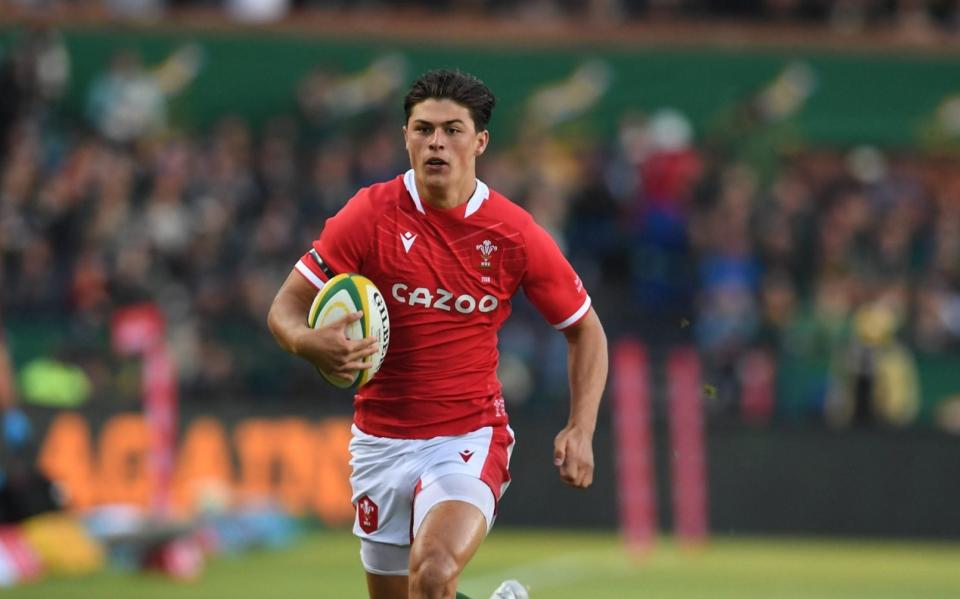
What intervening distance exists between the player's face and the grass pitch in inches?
231

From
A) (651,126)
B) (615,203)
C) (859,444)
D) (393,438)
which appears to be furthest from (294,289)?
(651,126)

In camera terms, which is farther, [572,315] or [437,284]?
[572,315]

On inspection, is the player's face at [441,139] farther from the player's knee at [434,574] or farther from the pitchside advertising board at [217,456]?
the pitchside advertising board at [217,456]

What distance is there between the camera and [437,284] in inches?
305

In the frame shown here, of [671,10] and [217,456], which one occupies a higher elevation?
[671,10]

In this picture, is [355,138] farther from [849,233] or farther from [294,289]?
[294,289]

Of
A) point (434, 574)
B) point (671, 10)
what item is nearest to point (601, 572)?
point (434, 574)

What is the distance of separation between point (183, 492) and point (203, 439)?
836mm

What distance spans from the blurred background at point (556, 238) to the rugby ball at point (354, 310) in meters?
8.09

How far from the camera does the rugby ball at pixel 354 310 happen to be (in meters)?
7.25

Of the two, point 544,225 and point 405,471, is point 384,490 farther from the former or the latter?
point 544,225

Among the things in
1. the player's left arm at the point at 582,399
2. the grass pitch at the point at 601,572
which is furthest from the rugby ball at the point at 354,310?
the grass pitch at the point at 601,572

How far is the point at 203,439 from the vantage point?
1909 centimetres

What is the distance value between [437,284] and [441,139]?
2.07ft
